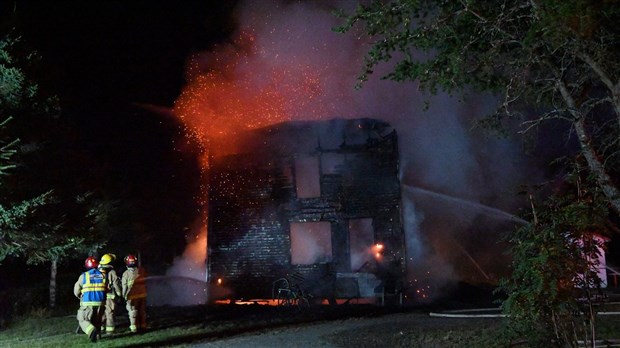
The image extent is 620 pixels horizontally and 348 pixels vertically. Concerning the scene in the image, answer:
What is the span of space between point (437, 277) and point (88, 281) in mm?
12132

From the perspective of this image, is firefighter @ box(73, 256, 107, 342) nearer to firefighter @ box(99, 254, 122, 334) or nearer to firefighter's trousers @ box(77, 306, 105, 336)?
firefighter's trousers @ box(77, 306, 105, 336)

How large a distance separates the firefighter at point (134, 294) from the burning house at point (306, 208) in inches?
323

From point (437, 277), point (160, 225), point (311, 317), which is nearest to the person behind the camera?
point (311, 317)

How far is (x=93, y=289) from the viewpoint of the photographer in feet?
33.7

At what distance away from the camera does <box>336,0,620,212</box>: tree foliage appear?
621cm

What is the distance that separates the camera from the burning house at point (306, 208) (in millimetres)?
18344

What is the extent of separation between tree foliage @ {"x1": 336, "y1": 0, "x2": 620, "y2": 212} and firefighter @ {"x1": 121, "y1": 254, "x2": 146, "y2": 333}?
255 inches

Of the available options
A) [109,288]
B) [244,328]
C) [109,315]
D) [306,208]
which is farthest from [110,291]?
[306,208]

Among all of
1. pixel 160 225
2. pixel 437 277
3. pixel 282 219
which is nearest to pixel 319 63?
pixel 282 219

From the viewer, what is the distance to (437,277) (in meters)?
18.6

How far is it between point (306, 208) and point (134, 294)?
9.08 meters

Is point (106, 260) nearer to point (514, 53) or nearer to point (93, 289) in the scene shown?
point (93, 289)

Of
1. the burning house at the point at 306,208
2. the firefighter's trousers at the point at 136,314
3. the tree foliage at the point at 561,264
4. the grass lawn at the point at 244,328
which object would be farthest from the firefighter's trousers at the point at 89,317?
the burning house at the point at 306,208

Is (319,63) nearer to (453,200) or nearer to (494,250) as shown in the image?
(453,200)
